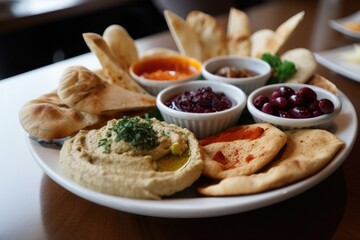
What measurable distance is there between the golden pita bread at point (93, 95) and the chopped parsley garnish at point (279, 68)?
0.89 m

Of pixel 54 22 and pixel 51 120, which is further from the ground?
pixel 51 120

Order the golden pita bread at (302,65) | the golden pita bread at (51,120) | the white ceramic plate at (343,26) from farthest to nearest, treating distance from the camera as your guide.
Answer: the white ceramic plate at (343,26)
the golden pita bread at (302,65)
the golden pita bread at (51,120)

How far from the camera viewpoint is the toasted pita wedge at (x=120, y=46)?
262 cm

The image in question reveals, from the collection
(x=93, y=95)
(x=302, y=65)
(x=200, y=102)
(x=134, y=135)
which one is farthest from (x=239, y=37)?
(x=134, y=135)

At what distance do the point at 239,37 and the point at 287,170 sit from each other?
1.69 metres

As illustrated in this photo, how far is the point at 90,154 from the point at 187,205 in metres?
0.47

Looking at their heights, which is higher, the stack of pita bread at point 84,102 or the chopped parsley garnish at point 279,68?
the stack of pita bread at point 84,102

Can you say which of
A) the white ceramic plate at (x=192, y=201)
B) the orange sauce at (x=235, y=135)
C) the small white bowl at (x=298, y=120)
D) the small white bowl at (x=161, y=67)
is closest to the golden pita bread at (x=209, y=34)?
the small white bowl at (x=161, y=67)

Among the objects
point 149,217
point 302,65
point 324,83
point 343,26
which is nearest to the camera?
point 149,217

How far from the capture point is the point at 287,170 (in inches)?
55.9

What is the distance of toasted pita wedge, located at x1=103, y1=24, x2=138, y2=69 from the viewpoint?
2.62m

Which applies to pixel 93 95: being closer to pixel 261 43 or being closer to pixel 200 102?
pixel 200 102

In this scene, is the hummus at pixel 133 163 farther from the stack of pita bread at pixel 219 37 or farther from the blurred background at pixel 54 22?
the blurred background at pixel 54 22

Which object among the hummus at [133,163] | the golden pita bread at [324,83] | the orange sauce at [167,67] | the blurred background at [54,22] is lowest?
the blurred background at [54,22]
